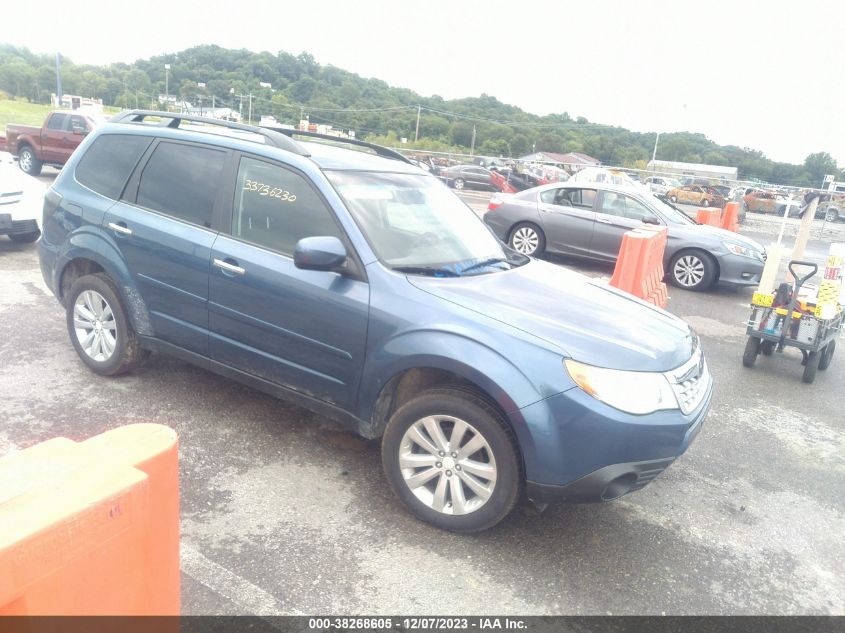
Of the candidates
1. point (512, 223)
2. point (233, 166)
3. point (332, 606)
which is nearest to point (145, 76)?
point (512, 223)

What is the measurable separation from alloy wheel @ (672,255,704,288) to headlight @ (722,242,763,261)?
0.44m

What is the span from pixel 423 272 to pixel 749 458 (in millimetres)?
2685

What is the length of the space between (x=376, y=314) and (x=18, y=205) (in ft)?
23.5

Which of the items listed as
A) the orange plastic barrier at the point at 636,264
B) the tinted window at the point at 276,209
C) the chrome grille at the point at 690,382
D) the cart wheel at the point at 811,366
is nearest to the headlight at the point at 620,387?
the chrome grille at the point at 690,382

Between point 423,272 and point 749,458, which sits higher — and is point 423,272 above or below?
above

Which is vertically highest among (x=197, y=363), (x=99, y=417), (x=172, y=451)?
(x=172, y=451)

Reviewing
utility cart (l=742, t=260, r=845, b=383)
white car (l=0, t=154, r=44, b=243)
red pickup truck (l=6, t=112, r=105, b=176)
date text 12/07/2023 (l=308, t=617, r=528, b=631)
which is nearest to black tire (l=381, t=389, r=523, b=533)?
date text 12/07/2023 (l=308, t=617, r=528, b=631)

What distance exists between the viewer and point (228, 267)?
3828mm

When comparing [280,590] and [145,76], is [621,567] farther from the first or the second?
[145,76]

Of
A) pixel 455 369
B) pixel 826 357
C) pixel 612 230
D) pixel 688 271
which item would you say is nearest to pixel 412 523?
pixel 455 369

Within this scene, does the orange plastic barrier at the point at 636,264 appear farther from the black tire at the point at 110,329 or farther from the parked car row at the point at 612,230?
the black tire at the point at 110,329

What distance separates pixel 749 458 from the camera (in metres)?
4.49

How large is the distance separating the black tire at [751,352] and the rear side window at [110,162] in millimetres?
5659

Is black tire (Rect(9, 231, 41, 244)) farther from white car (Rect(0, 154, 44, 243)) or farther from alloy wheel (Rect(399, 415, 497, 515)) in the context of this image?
alloy wheel (Rect(399, 415, 497, 515))
